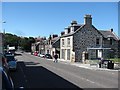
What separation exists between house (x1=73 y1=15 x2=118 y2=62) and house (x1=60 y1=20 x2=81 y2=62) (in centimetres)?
128

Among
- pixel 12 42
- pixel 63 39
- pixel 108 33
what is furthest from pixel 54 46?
pixel 12 42

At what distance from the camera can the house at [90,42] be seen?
68.6 m

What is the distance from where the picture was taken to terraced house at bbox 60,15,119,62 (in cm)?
A: 6854

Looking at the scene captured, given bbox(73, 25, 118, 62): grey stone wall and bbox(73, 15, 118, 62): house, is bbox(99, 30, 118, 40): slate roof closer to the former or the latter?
bbox(73, 15, 118, 62): house

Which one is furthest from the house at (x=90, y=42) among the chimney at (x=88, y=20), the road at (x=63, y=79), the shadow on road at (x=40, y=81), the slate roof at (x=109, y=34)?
the shadow on road at (x=40, y=81)

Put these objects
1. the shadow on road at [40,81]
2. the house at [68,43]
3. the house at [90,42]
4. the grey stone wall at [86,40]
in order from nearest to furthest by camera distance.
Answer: the shadow on road at [40,81] < the house at [90,42] < the grey stone wall at [86,40] < the house at [68,43]

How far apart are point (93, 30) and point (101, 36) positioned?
98.9 inches

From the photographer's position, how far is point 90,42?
71.4 meters

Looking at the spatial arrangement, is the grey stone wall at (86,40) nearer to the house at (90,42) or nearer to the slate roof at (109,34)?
the house at (90,42)

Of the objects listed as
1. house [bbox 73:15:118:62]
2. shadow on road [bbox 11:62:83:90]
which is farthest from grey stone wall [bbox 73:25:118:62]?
shadow on road [bbox 11:62:83:90]

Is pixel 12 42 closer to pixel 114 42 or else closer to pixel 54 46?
pixel 54 46

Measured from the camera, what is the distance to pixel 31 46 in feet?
568

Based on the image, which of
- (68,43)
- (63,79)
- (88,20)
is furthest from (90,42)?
(63,79)

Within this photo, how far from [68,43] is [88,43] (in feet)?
17.0
